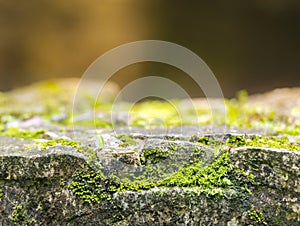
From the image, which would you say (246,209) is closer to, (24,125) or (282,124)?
(282,124)

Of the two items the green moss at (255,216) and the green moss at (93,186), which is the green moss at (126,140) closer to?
the green moss at (93,186)

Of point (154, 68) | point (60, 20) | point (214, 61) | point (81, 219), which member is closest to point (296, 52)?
point (214, 61)

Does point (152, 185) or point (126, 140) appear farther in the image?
point (126, 140)

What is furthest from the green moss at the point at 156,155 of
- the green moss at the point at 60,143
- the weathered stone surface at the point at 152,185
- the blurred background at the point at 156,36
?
the blurred background at the point at 156,36

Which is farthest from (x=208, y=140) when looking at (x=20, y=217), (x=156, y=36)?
(x=156, y=36)

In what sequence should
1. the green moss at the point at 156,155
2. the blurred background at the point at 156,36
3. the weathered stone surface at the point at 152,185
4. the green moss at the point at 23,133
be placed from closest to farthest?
the weathered stone surface at the point at 152,185
the green moss at the point at 156,155
the green moss at the point at 23,133
the blurred background at the point at 156,36

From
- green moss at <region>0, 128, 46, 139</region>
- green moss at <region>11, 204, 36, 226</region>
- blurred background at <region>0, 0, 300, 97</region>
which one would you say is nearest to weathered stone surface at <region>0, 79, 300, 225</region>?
green moss at <region>11, 204, 36, 226</region>

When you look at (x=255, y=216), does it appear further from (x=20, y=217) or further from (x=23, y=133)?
(x=23, y=133)

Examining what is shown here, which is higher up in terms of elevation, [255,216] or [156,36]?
[156,36]

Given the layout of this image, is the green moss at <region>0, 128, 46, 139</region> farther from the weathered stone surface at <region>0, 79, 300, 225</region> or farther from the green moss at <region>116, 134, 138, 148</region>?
the green moss at <region>116, 134, 138, 148</region>
